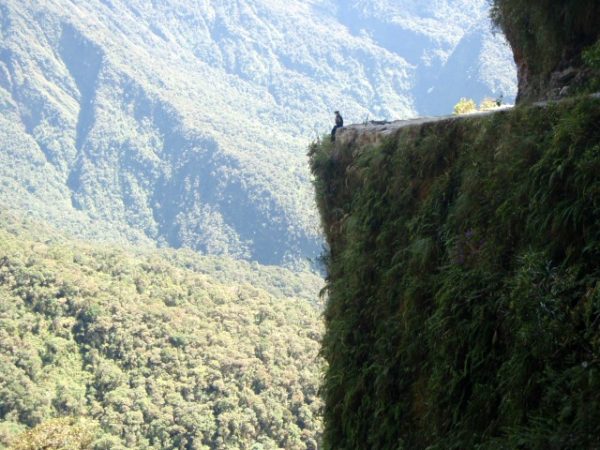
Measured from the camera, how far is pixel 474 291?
4.46m

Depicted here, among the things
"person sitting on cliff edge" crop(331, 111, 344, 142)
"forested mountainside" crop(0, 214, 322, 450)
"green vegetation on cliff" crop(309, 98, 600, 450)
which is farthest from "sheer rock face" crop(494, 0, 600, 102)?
"forested mountainside" crop(0, 214, 322, 450)

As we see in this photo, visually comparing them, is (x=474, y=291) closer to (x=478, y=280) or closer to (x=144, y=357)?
(x=478, y=280)

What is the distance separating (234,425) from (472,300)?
46044 mm

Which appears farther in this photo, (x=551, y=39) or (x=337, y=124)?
(x=337, y=124)

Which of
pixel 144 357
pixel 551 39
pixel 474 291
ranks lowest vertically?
pixel 474 291

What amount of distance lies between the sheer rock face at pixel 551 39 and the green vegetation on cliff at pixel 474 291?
7.80 ft

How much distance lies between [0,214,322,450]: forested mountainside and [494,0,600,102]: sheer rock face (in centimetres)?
3521

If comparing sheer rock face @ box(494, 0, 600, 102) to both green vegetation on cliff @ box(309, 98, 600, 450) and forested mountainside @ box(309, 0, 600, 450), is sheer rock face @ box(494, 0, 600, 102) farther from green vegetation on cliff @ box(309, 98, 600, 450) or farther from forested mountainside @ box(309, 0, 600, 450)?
green vegetation on cliff @ box(309, 98, 600, 450)

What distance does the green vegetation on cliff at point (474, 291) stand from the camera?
3627 mm

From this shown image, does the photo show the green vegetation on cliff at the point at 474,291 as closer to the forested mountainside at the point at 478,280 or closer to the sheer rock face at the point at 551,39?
the forested mountainside at the point at 478,280

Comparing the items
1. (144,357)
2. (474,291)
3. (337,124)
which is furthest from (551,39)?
(144,357)

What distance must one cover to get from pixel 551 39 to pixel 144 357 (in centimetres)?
5256

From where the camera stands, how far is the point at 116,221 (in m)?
189

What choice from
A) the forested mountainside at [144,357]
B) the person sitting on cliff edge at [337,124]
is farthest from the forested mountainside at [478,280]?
the forested mountainside at [144,357]
